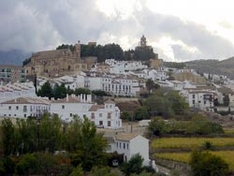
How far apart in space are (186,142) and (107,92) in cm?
2009

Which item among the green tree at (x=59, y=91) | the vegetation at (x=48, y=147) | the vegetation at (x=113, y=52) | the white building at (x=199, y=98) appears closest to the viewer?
the vegetation at (x=48, y=147)

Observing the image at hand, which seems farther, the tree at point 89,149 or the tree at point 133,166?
the tree at point 89,149

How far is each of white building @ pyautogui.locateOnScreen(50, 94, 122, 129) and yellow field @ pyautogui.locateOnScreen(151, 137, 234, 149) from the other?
194 inches

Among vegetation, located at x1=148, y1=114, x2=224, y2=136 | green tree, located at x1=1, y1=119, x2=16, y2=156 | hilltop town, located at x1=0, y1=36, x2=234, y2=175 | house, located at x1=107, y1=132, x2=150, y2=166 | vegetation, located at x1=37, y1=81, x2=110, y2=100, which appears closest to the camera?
green tree, located at x1=1, y1=119, x2=16, y2=156

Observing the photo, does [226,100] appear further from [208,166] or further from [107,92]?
[208,166]

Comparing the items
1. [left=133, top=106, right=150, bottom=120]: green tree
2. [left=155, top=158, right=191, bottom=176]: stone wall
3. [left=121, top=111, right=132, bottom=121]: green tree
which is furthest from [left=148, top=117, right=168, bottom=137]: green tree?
[left=155, top=158, right=191, bottom=176]: stone wall

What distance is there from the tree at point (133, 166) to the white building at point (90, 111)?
487 inches

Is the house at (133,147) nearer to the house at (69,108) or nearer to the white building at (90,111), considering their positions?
the white building at (90,111)

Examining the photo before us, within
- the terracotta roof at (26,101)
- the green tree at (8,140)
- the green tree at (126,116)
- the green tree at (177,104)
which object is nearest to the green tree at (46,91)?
the terracotta roof at (26,101)

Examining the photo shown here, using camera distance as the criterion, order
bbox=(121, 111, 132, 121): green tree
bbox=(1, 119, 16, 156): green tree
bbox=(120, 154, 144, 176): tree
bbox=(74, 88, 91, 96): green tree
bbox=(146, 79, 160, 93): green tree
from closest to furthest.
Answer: bbox=(120, 154, 144, 176): tree → bbox=(1, 119, 16, 156): green tree → bbox=(121, 111, 132, 121): green tree → bbox=(74, 88, 91, 96): green tree → bbox=(146, 79, 160, 93): green tree

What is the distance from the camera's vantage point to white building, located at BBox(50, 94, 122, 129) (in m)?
43.9

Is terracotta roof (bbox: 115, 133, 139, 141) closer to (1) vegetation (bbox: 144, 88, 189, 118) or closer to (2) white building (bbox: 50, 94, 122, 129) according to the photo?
(2) white building (bbox: 50, 94, 122, 129)

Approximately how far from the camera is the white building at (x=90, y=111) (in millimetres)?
43875

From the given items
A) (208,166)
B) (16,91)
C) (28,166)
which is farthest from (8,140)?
(16,91)
